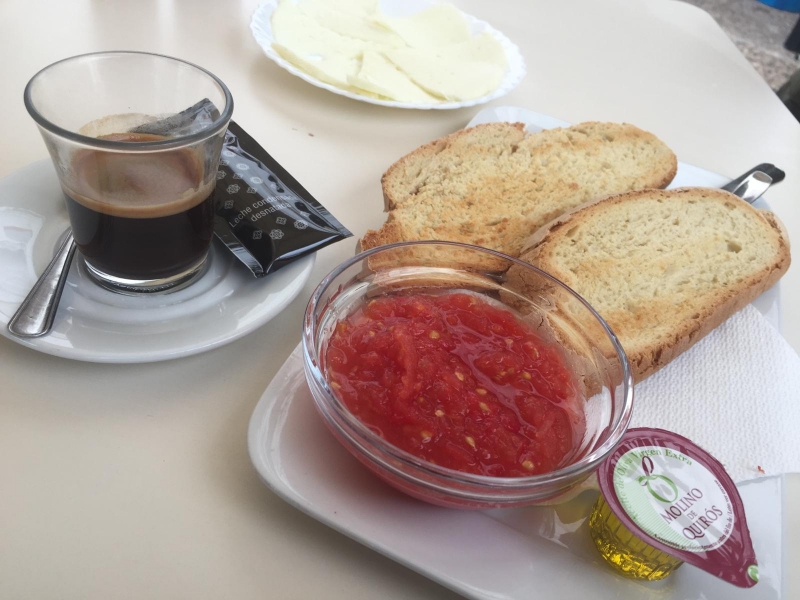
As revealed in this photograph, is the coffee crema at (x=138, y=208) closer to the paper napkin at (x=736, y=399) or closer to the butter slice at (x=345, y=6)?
the paper napkin at (x=736, y=399)

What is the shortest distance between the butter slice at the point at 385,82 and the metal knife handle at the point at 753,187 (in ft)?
2.98

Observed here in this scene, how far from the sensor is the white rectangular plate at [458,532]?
810mm

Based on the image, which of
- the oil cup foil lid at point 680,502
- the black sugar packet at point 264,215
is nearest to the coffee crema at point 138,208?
the black sugar packet at point 264,215

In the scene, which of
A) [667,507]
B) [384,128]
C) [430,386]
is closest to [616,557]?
[667,507]

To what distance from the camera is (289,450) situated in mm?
896

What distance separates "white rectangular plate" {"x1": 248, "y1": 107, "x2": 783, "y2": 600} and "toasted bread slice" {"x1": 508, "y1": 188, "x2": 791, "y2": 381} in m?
0.39

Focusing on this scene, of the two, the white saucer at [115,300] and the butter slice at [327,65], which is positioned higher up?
the butter slice at [327,65]

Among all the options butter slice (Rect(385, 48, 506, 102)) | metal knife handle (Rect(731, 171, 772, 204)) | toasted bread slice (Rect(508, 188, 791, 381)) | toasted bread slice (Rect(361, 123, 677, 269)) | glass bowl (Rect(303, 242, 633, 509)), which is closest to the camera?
glass bowl (Rect(303, 242, 633, 509))

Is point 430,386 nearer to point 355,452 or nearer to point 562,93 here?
point 355,452

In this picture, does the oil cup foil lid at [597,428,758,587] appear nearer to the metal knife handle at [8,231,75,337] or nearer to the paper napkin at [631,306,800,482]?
the paper napkin at [631,306,800,482]

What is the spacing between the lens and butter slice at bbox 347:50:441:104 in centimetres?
182

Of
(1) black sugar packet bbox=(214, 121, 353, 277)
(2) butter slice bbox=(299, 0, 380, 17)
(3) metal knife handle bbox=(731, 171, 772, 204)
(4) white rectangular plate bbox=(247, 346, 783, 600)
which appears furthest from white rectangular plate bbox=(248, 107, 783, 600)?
(2) butter slice bbox=(299, 0, 380, 17)

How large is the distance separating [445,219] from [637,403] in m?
0.60

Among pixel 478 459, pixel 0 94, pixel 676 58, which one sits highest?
pixel 676 58
